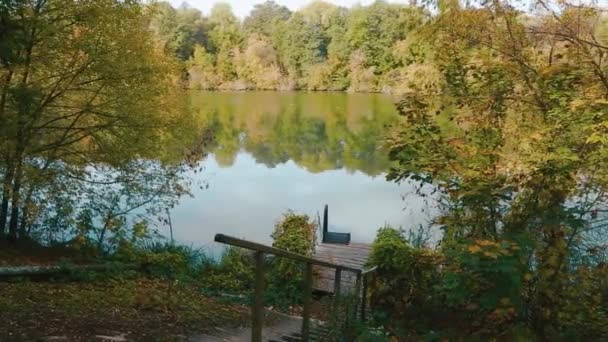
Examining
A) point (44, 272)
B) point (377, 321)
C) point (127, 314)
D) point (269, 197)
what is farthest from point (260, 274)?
point (269, 197)

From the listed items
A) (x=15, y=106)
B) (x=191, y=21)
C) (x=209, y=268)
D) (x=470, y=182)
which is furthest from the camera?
(x=191, y=21)

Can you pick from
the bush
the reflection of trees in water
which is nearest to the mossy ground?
the bush

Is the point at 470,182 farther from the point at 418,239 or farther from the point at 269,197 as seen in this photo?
the point at 269,197

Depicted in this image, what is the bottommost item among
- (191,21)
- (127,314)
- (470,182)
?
(127,314)

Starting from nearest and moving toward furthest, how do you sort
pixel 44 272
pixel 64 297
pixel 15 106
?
1. pixel 64 297
2. pixel 44 272
3. pixel 15 106

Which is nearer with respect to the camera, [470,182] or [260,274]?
[260,274]

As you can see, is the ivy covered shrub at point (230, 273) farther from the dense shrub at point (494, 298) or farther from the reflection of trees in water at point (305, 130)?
the reflection of trees in water at point (305, 130)

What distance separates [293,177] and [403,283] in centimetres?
1655

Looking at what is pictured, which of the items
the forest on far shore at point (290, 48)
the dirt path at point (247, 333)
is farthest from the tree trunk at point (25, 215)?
the forest on far shore at point (290, 48)

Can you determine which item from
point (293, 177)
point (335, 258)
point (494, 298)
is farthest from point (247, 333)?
point (293, 177)

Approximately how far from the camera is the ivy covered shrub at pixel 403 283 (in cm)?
816

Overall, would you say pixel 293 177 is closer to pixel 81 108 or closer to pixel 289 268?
pixel 289 268

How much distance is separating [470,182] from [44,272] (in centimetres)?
510

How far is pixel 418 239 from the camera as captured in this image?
466 inches
